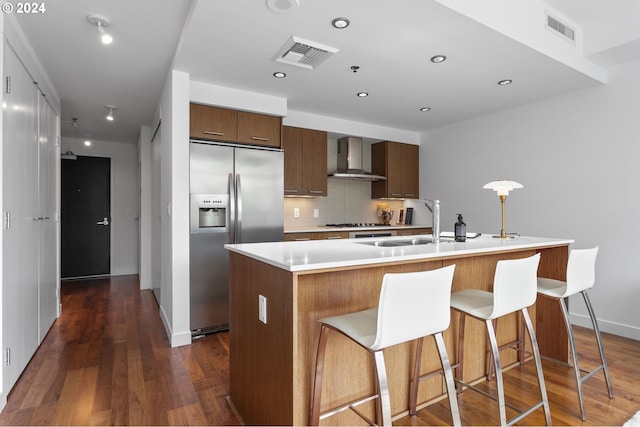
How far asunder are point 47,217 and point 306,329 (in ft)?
Result: 10.0

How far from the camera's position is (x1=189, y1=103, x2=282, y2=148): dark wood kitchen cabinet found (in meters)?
3.28

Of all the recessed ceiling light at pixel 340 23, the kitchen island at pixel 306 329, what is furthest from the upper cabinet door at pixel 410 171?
the recessed ceiling light at pixel 340 23

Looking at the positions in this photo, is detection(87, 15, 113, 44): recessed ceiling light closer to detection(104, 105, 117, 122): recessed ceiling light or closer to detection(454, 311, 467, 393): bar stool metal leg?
detection(104, 105, 117, 122): recessed ceiling light

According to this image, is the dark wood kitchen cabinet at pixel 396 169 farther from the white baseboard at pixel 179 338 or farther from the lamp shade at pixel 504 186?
the white baseboard at pixel 179 338

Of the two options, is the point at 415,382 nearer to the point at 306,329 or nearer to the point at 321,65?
the point at 306,329

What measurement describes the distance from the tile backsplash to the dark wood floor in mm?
1955

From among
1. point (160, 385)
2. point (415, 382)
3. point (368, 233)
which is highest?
point (368, 233)

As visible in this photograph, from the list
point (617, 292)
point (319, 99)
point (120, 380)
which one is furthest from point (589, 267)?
point (120, 380)

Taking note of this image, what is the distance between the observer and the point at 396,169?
510 cm

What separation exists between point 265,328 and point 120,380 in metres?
1.42

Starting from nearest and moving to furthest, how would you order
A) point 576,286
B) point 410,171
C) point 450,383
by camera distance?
point 450,383, point 576,286, point 410,171

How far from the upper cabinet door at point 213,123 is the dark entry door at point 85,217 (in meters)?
3.86

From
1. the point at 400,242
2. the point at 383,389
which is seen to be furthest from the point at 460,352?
the point at 383,389

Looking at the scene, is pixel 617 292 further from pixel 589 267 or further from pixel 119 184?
pixel 119 184
